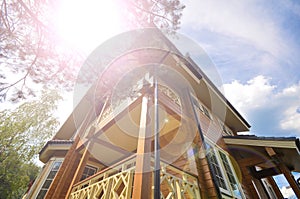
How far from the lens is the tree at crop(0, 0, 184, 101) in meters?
3.23

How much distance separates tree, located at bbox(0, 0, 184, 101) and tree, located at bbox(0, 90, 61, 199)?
817cm

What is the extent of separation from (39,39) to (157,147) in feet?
11.7

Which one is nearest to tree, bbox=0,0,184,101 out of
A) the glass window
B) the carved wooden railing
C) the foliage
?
the foliage

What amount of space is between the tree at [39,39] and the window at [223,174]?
3838mm

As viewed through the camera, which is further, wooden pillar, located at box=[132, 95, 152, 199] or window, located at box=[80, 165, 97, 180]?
window, located at box=[80, 165, 97, 180]

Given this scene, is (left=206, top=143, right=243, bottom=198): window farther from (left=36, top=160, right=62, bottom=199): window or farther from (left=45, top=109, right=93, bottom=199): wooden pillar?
(left=36, top=160, right=62, bottom=199): window

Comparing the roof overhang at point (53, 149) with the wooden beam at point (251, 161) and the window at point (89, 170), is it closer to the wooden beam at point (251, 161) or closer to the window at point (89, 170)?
the window at point (89, 170)

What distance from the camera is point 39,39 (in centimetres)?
346

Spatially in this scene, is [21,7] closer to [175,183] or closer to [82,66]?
[82,66]

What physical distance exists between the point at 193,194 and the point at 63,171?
176 inches

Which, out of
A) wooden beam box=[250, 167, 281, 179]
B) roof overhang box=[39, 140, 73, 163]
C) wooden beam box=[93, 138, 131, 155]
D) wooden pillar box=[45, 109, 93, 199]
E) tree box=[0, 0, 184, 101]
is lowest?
wooden pillar box=[45, 109, 93, 199]

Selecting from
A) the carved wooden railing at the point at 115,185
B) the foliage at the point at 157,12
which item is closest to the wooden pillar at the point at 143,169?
the carved wooden railing at the point at 115,185

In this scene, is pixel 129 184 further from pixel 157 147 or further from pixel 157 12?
pixel 157 12

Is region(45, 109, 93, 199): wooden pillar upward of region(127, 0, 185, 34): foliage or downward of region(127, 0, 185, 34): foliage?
downward
